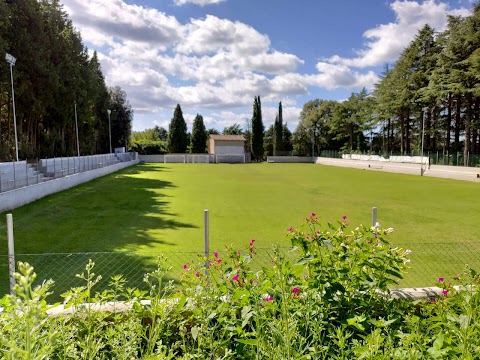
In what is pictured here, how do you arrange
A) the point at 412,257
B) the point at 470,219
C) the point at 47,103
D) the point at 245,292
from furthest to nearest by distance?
the point at 47,103 < the point at 470,219 < the point at 412,257 < the point at 245,292

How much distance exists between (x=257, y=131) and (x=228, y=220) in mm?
54571

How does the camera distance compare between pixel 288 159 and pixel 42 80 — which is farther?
pixel 288 159

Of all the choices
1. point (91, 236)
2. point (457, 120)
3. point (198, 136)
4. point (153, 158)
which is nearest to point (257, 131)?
point (198, 136)

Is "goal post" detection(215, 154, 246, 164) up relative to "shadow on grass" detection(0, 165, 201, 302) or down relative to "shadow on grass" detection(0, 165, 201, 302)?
up

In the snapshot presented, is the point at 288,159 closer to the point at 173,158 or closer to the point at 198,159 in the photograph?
the point at 198,159

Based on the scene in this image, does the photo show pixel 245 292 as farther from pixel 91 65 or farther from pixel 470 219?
pixel 91 65

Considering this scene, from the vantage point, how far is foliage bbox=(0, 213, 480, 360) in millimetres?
2252

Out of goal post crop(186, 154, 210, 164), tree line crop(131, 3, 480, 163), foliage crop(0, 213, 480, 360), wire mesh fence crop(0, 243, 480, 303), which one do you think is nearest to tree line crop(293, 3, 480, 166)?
tree line crop(131, 3, 480, 163)

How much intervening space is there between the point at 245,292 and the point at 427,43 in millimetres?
49106

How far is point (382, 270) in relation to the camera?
289 cm

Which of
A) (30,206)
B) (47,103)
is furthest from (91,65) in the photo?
(30,206)

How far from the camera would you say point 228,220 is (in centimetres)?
1082

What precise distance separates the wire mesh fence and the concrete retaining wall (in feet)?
23.2

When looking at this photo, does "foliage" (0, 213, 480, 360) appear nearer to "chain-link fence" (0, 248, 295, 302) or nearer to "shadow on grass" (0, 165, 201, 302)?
"shadow on grass" (0, 165, 201, 302)
